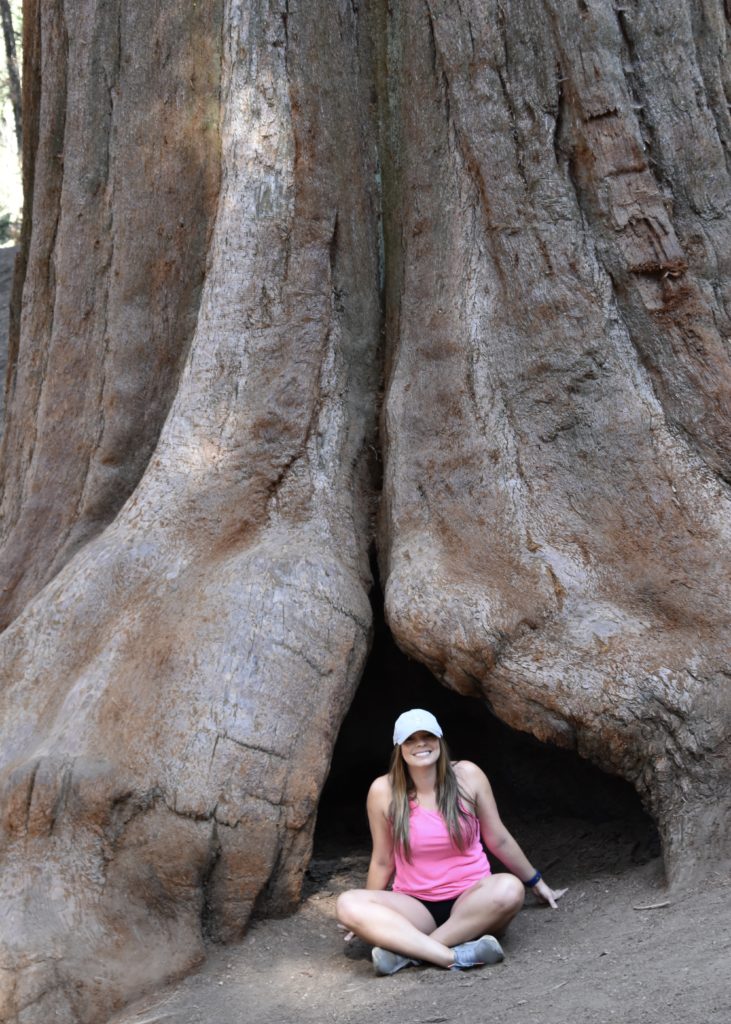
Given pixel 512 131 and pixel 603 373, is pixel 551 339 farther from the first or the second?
pixel 512 131

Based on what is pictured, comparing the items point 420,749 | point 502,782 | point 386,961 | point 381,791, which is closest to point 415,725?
point 420,749

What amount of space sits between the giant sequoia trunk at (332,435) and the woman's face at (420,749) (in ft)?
1.18

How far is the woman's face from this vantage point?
3.88 metres

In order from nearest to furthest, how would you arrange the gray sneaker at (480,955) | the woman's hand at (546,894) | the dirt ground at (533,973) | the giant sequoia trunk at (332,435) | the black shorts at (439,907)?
1. the dirt ground at (533,973)
2. the gray sneaker at (480,955)
3. the black shorts at (439,907)
4. the giant sequoia trunk at (332,435)
5. the woman's hand at (546,894)

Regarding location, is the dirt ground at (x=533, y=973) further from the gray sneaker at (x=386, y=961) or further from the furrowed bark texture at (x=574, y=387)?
the furrowed bark texture at (x=574, y=387)

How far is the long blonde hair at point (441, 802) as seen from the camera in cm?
387

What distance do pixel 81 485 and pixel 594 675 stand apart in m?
2.63

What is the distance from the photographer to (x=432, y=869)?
385 cm

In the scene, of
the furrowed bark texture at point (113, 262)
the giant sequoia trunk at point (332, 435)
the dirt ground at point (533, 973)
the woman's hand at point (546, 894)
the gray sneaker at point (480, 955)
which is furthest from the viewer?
the furrowed bark texture at point (113, 262)

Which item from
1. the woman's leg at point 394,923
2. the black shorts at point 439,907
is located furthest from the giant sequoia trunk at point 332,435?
the black shorts at point 439,907

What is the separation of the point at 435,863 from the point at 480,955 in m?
0.37

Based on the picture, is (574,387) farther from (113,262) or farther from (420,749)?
(113,262)

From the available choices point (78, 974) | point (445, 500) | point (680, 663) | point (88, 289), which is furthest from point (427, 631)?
point (88, 289)

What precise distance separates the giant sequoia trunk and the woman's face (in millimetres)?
360
